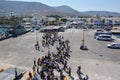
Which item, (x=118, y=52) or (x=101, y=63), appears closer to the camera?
(x=101, y=63)

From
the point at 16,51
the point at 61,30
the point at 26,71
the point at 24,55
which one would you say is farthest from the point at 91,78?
the point at 61,30

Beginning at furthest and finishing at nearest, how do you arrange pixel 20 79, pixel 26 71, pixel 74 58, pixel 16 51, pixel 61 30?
pixel 61 30, pixel 16 51, pixel 74 58, pixel 26 71, pixel 20 79

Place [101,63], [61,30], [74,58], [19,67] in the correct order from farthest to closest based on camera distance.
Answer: [61,30] → [74,58] → [101,63] → [19,67]

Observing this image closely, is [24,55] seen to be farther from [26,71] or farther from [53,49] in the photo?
[26,71]

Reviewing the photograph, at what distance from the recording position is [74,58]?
33.9 meters

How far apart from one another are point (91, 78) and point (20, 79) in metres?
8.17

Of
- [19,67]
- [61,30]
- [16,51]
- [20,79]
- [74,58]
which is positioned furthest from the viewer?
[61,30]

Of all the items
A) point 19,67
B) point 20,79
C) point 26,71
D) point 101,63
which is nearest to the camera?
point 20,79

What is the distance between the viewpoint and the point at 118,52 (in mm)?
39375

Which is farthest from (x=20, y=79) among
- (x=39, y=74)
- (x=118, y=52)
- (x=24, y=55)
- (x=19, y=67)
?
(x=118, y=52)

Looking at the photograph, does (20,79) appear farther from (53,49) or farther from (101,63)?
(53,49)

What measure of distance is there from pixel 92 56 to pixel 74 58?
3549mm

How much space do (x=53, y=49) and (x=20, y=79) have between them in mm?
16570

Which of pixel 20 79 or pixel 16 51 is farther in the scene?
pixel 16 51
